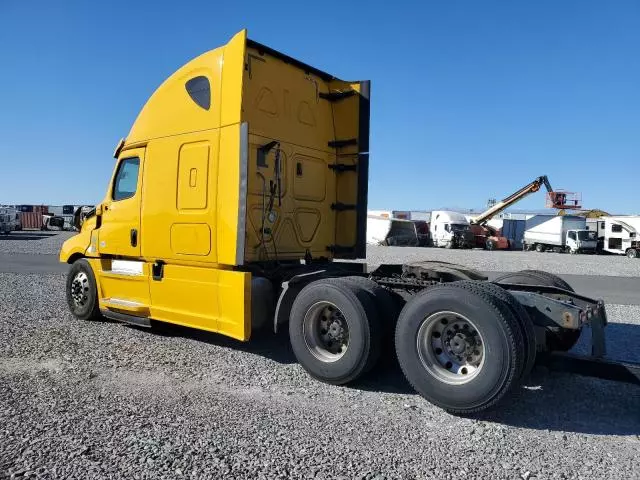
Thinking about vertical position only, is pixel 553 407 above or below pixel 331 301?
below

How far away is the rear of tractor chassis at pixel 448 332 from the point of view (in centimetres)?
398

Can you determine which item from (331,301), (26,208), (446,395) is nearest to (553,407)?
(446,395)

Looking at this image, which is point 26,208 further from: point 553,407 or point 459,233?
point 553,407

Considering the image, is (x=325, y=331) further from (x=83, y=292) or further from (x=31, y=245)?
(x=31, y=245)

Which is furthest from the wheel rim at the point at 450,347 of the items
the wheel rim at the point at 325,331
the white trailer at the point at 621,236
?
the white trailer at the point at 621,236

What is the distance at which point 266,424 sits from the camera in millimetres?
3959

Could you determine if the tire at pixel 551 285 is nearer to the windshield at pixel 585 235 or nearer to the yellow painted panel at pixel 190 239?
the yellow painted panel at pixel 190 239

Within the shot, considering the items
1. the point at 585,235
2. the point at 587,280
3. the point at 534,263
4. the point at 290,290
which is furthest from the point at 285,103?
the point at 585,235

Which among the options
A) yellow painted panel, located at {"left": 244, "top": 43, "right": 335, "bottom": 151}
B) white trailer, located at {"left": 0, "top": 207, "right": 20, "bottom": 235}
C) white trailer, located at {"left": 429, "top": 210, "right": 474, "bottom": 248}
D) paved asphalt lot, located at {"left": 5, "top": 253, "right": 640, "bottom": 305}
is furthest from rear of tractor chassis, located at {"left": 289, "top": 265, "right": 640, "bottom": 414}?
white trailer, located at {"left": 0, "top": 207, "right": 20, "bottom": 235}

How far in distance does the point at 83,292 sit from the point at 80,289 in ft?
0.40

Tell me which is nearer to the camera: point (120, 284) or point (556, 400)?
point (556, 400)

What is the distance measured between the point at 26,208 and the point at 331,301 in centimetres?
7363

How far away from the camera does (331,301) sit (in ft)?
16.2

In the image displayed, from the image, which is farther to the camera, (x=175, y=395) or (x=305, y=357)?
(x=305, y=357)
